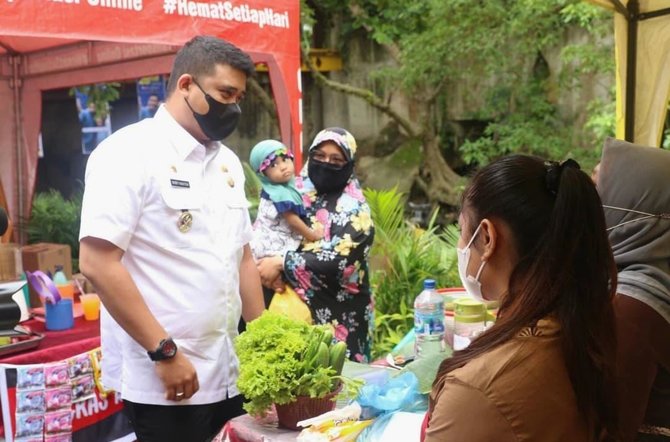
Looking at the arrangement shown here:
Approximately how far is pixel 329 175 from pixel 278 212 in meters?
0.30

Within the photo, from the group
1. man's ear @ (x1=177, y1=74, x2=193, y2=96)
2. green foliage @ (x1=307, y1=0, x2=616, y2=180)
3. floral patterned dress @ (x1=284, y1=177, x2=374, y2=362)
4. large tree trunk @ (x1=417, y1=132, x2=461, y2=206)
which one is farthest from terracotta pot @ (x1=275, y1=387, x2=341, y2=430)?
large tree trunk @ (x1=417, y1=132, x2=461, y2=206)

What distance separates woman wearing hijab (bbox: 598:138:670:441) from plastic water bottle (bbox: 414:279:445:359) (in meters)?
0.77

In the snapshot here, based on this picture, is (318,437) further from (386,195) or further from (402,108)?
(402,108)

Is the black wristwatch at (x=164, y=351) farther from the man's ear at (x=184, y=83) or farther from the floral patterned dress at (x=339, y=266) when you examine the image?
the floral patterned dress at (x=339, y=266)

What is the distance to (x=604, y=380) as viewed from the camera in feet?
3.82

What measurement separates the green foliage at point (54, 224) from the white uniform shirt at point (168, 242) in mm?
3863

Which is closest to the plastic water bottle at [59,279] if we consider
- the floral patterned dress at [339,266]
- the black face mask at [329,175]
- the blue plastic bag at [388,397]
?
the floral patterned dress at [339,266]

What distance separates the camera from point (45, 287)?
3244mm

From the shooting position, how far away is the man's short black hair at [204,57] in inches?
83.4

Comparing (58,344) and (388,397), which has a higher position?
(388,397)

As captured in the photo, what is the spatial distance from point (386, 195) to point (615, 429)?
437 cm

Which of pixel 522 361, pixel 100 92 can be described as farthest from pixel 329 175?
pixel 100 92

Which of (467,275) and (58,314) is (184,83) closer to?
(467,275)

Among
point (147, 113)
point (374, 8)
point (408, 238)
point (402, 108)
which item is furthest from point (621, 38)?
point (402, 108)
